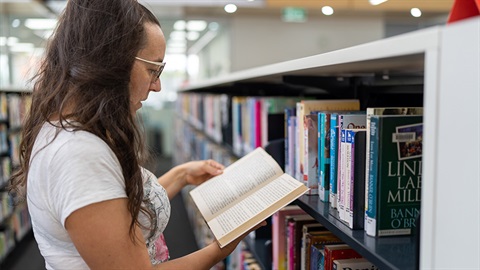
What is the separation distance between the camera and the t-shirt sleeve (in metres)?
0.89

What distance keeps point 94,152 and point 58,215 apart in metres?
0.16

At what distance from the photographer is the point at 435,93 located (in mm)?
645

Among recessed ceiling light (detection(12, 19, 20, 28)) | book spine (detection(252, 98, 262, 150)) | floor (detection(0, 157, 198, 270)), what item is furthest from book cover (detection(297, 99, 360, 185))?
recessed ceiling light (detection(12, 19, 20, 28))

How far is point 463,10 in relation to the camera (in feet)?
3.18

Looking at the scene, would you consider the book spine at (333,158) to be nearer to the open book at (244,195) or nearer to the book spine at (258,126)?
the open book at (244,195)

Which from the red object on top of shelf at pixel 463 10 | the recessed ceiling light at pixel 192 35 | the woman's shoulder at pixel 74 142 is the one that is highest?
the recessed ceiling light at pixel 192 35

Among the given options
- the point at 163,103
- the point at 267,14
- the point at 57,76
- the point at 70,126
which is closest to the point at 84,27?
the point at 57,76

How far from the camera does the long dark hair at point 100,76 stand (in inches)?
38.5

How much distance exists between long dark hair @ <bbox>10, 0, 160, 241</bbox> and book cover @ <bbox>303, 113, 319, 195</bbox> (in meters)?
0.45

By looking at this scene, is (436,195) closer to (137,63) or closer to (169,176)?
(137,63)

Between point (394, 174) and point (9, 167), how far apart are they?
427cm

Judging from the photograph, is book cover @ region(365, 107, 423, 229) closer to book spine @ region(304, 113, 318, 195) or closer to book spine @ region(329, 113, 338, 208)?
book spine @ region(329, 113, 338, 208)

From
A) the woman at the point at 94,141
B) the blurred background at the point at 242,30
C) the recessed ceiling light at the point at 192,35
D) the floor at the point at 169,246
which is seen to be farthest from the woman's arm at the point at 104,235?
the recessed ceiling light at the point at 192,35

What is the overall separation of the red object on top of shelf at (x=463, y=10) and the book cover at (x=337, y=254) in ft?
1.81
